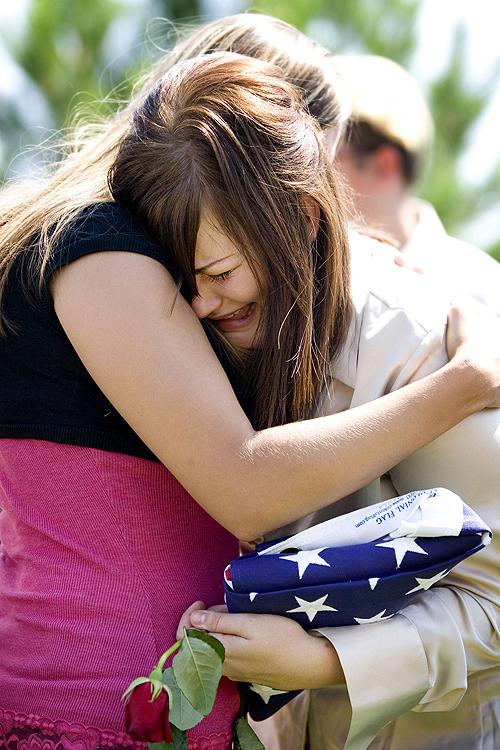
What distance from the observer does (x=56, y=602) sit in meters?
1.83

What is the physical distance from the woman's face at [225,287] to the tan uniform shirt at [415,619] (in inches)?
7.8

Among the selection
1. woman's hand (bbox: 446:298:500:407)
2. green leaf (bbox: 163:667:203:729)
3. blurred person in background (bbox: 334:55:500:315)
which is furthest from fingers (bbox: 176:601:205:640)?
blurred person in background (bbox: 334:55:500:315)

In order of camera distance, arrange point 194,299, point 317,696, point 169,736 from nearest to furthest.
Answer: point 169,736, point 194,299, point 317,696

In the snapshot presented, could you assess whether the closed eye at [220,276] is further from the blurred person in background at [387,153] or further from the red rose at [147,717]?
→ the blurred person in background at [387,153]

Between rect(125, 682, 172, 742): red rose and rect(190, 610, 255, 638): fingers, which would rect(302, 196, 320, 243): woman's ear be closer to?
rect(190, 610, 255, 638): fingers

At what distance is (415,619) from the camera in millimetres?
1930

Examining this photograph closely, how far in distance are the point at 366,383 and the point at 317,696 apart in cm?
67

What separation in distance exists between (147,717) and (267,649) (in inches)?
9.2

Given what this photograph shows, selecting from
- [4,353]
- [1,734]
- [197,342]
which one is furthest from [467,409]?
[1,734]

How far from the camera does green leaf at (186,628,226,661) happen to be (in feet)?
5.73

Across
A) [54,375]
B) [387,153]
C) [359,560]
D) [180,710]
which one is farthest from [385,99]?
[180,710]

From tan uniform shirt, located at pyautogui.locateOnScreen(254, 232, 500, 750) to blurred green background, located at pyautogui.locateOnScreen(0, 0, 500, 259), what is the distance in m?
6.27

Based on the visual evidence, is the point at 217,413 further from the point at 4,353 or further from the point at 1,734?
the point at 1,734

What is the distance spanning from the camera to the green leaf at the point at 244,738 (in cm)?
186
